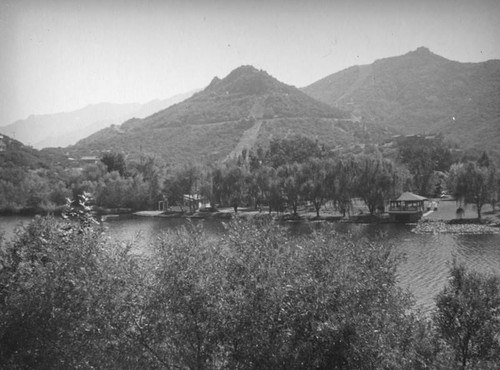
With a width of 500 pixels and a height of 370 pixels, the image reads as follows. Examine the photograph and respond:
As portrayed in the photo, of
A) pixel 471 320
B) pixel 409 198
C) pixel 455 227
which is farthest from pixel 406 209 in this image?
pixel 471 320

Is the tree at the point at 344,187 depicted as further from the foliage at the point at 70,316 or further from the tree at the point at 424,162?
the foliage at the point at 70,316

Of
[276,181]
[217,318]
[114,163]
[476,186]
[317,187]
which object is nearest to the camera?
[217,318]

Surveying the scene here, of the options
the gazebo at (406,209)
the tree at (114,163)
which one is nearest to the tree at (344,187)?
the gazebo at (406,209)

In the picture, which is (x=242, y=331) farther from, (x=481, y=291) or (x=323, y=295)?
(x=481, y=291)

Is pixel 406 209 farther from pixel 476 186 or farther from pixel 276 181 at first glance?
pixel 276 181

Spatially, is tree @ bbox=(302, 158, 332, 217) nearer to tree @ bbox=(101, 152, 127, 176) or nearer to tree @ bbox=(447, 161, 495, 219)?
tree @ bbox=(447, 161, 495, 219)
